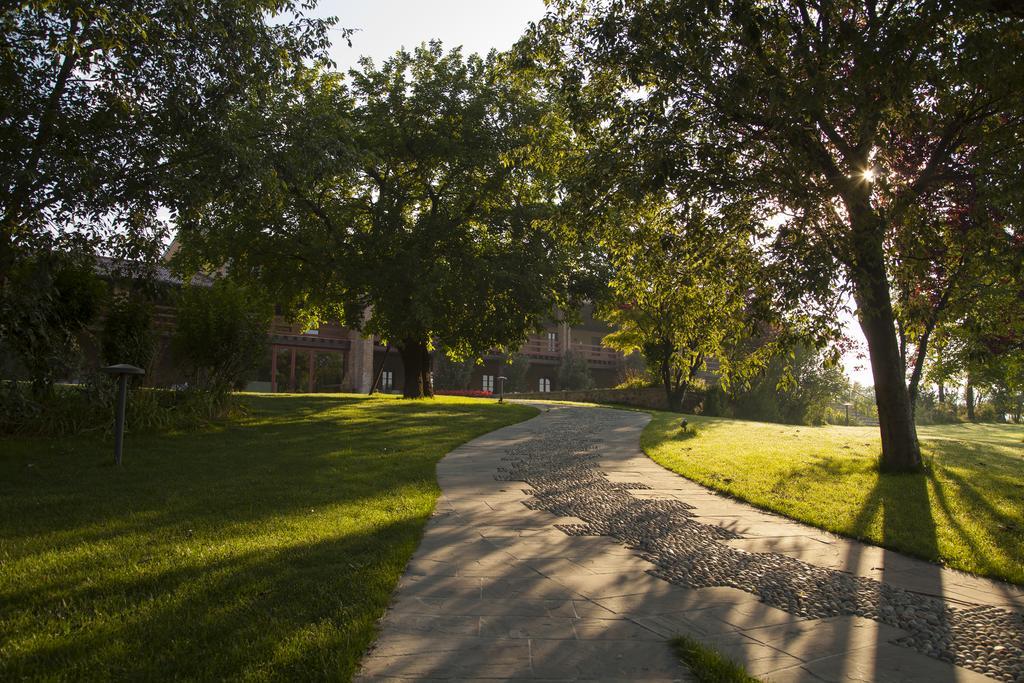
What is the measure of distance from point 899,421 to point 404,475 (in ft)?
22.2

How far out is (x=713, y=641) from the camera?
10.2 ft

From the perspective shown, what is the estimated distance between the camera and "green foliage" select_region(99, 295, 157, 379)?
A: 1127cm

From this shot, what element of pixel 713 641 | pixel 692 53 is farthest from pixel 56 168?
pixel 713 641

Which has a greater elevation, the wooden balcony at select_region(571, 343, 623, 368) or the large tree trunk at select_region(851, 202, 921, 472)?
the wooden balcony at select_region(571, 343, 623, 368)

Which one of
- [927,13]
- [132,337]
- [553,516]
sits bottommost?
[553,516]

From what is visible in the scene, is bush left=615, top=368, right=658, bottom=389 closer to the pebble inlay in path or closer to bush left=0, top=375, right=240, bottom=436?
bush left=0, top=375, right=240, bottom=436

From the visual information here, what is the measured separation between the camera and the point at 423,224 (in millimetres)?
15469

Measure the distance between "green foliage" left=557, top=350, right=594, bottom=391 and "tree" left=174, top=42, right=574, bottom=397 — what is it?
20.2 meters

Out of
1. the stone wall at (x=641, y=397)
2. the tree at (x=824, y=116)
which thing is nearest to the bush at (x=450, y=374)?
the stone wall at (x=641, y=397)

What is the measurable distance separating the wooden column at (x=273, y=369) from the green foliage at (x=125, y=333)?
18019 mm

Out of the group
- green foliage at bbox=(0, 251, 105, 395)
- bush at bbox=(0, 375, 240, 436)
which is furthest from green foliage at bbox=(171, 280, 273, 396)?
green foliage at bbox=(0, 251, 105, 395)

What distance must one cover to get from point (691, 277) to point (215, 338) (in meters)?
10.1

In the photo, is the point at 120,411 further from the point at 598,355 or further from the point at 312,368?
the point at 598,355

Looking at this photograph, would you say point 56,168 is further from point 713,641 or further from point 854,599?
point 854,599
